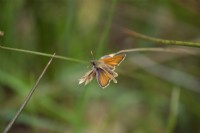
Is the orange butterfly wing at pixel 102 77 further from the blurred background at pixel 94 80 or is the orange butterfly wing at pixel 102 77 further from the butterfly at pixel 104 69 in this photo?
the blurred background at pixel 94 80

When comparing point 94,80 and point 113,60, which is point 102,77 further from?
point 94,80

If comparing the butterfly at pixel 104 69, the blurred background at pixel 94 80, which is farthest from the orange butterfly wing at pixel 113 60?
the blurred background at pixel 94 80

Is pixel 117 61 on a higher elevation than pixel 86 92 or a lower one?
lower

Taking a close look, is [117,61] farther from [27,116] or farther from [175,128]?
[175,128]

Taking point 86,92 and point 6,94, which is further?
point 6,94

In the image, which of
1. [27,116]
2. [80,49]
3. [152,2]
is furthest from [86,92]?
[152,2]

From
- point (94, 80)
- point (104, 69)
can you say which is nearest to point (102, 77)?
point (104, 69)

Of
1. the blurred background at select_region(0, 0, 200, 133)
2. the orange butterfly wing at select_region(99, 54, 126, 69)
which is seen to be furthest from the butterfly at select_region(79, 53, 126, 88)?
the blurred background at select_region(0, 0, 200, 133)
